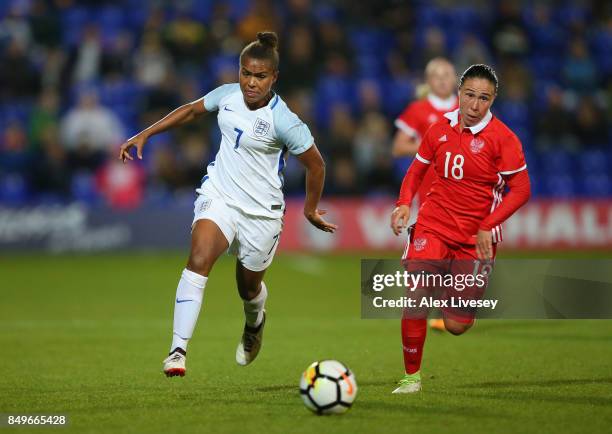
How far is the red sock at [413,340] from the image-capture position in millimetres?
7023

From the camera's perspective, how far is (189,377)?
7734 mm

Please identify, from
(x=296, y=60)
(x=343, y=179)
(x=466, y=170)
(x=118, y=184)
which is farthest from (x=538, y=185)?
(x=466, y=170)

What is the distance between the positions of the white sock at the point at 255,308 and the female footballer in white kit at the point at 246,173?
441 millimetres

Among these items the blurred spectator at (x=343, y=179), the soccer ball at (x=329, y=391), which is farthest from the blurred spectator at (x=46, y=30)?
the soccer ball at (x=329, y=391)

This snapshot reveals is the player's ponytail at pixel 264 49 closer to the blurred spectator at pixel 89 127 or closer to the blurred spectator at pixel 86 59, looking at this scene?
the blurred spectator at pixel 89 127

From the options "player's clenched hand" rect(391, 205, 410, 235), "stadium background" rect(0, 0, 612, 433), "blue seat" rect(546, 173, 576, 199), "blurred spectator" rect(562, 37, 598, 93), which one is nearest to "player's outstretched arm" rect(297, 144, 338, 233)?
"player's clenched hand" rect(391, 205, 410, 235)

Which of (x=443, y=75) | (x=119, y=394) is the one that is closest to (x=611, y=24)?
(x=443, y=75)

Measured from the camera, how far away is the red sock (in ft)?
23.0

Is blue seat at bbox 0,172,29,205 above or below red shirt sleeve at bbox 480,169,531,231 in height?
above

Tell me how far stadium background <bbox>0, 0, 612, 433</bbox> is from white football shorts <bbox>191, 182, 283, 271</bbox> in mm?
2084

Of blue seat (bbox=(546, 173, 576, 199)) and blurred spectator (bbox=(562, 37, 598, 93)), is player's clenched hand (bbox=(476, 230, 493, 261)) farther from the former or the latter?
blurred spectator (bbox=(562, 37, 598, 93))

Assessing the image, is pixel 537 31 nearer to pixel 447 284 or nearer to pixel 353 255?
pixel 353 255

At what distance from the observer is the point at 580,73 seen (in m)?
20.9

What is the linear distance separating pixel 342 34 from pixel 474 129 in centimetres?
1398
